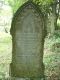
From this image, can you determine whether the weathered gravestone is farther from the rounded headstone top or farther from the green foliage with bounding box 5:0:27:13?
the green foliage with bounding box 5:0:27:13

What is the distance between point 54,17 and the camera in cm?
2180

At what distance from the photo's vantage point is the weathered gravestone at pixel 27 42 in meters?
8.48

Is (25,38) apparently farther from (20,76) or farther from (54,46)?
(54,46)

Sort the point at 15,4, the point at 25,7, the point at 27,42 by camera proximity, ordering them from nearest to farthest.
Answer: the point at 25,7, the point at 27,42, the point at 15,4

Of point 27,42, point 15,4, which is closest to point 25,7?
point 27,42

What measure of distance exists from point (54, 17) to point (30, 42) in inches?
532

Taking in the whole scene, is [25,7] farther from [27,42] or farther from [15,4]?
[15,4]

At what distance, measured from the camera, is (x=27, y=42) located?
338 inches

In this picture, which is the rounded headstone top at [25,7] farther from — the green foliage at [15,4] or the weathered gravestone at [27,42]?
the green foliage at [15,4]

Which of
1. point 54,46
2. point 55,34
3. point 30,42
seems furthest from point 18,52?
point 55,34

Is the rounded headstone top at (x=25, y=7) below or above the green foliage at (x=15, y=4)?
below

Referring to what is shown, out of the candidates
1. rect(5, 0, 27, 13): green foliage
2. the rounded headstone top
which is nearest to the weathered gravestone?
the rounded headstone top

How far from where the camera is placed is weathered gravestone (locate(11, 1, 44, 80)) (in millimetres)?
8477

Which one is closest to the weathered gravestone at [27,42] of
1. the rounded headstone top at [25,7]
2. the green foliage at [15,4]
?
the rounded headstone top at [25,7]
